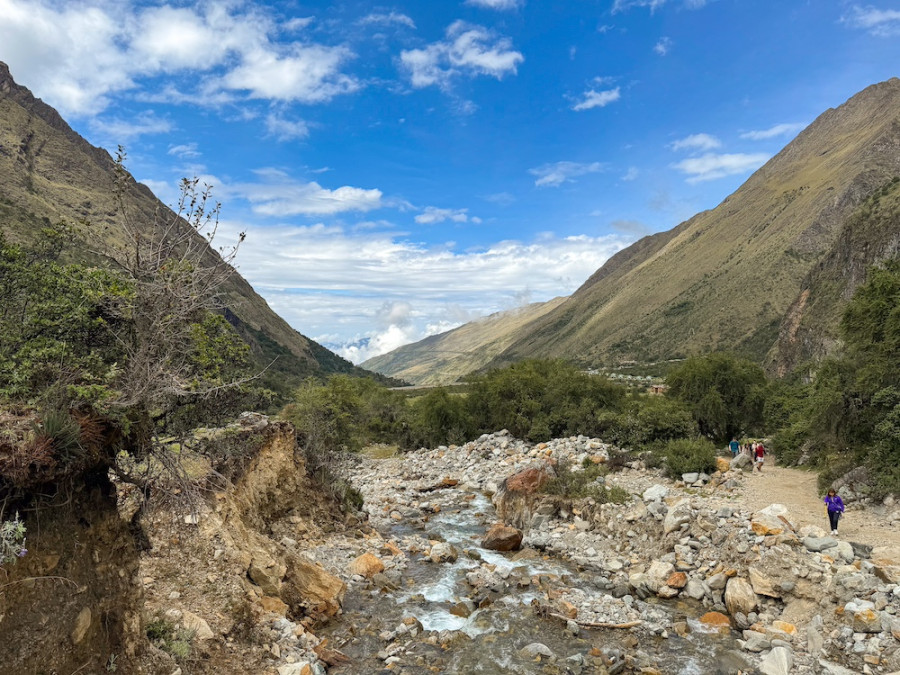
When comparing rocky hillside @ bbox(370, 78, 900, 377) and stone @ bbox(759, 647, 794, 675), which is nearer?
stone @ bbox(759, 647, 794, 675)

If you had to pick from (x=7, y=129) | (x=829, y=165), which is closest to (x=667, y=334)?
(x=829, y=165)

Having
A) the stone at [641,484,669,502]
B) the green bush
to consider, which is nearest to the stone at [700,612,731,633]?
the stone at [641,484,669,502]

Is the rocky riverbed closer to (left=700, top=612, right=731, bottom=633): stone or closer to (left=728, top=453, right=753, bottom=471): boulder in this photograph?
(left=700, top=612, right=731, bottom=633): stone

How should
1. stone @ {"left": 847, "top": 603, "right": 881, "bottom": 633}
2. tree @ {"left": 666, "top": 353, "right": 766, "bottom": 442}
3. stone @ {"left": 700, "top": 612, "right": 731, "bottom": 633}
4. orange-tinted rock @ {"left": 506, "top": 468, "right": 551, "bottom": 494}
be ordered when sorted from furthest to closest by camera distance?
tree @ {"left": 666, "top": 353, "right": 766, "bottom": 442}, orange-tinted rock @ {"left": 506, "top": 468, "right": 551, "bottom": 494}, stone @ {"left": 700, "top": 612, "right": 731, "bottom": 633}, stone @ {"left": 847, "top": 603, "right": 881, "bottom": 633}

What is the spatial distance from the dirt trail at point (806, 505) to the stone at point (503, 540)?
877 cm

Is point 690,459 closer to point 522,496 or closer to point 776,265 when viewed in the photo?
point 522,496

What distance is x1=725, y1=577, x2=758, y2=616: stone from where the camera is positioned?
41.8 feet

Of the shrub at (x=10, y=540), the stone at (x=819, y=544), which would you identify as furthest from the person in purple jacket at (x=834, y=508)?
the shrub at (x=10, y=540)

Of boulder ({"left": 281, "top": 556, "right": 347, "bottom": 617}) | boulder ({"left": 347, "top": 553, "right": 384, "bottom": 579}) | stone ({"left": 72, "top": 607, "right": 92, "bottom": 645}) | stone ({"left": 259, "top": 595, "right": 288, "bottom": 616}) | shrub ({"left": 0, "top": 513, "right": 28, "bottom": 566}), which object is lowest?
boulder ({"left": 347, "top": 553, "right": 384, "bottom": 579})

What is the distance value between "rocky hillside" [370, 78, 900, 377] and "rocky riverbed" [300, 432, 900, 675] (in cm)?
5847

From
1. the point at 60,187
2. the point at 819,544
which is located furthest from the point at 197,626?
the point at 60,187

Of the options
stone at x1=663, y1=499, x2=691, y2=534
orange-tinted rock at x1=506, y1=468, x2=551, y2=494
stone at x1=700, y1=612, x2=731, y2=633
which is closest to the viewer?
stone at x1=700, y1=612, x2=731, y2=633

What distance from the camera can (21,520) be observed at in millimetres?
5250

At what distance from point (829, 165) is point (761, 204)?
21.8 meters
